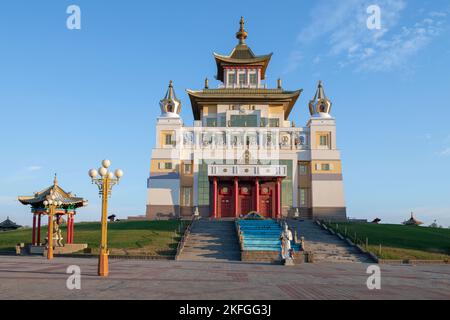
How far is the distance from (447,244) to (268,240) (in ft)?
46.2

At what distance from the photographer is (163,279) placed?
15055mm

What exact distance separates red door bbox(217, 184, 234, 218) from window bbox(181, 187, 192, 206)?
13.9 ft

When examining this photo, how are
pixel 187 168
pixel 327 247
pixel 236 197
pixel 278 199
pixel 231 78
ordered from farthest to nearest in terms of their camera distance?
pixel 231 78 < pixel 187 168 < pixel 278 199 < pixel 236 197 < pixel 327 247

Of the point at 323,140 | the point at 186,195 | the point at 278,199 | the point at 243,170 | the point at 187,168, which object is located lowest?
the point at 278,199

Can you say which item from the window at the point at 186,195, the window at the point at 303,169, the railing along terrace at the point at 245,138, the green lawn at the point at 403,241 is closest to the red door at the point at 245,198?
the railing along terrace at the point at 245,138

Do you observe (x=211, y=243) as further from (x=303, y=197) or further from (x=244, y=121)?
(x=244, y=121)

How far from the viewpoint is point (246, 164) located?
49.3 metres

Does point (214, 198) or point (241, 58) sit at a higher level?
point (241, 58)

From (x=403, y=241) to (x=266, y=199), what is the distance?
1822 cm

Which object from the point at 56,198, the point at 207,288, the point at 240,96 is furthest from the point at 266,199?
the point at 207,288

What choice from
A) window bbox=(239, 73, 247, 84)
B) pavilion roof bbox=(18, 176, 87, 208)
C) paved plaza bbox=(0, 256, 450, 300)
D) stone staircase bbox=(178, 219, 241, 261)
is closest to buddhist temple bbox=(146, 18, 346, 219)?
window bbox=(239, 73, 247, 84)

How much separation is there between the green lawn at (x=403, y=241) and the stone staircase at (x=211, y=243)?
9810mm

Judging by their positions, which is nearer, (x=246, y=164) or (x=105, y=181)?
Result: (x=105, y=181)
